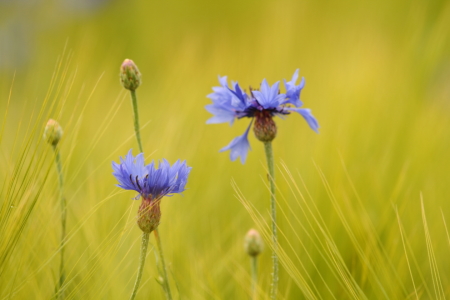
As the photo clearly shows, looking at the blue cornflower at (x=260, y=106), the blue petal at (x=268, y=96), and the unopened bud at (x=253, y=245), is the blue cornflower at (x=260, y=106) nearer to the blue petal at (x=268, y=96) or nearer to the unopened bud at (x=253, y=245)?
the blue petal at (x=268, y=96)

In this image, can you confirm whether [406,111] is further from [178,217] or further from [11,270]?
[11,270]

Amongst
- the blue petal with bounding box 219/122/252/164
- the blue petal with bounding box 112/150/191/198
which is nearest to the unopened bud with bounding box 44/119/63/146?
the blue petal with bounding box 112/150/191/198

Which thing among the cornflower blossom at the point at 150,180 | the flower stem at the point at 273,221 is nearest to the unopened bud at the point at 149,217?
the cornflower blossom at the point at 150,180

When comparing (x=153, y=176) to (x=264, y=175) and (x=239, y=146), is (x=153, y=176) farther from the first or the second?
(x=264, y=175)

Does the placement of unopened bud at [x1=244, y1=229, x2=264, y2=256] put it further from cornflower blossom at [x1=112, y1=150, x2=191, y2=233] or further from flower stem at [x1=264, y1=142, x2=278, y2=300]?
cornflower blossom at [x1=112, y1=150, x2=191, y2=233]

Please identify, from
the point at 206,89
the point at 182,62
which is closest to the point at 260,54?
the point at 206,89

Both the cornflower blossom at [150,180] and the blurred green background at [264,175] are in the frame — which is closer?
the cornflower blossom at [150,180]
